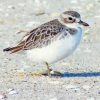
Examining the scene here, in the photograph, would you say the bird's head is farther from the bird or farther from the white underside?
the white underside

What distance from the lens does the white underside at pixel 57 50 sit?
8.39 meters

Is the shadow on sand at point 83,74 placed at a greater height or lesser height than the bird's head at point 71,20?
lesser

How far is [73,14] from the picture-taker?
8898 mm

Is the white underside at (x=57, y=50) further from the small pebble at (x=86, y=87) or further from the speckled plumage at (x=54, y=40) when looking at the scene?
the small pebble at (x=86, y=87)

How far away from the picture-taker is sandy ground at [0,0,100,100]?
804 cm

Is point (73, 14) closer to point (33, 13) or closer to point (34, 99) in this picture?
point (34, 99)

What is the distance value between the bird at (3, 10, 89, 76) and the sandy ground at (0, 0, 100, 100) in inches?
15.5

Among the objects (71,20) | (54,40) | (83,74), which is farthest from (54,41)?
(83,74)

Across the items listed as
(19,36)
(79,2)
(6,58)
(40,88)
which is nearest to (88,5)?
(79,2)

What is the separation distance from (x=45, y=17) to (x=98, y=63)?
3748mm

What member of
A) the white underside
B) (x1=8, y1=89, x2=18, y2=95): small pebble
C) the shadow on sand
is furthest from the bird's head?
(x1=8, y1=89, x2=18, y2=95): small pebble

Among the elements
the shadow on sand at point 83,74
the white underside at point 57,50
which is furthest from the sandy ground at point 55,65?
the white underside at point 57,50

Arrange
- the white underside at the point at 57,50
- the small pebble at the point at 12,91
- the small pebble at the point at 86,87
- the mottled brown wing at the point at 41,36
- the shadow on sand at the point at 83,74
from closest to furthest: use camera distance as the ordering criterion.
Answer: the small pebble at the point at 12,91 < the small pebble at the point at 86,87 < the white underside at the point at 57,50 < the mottled brown wing at the point at 41,36 < the shadow on sand at the point at 83,74

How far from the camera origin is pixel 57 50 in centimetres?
838
